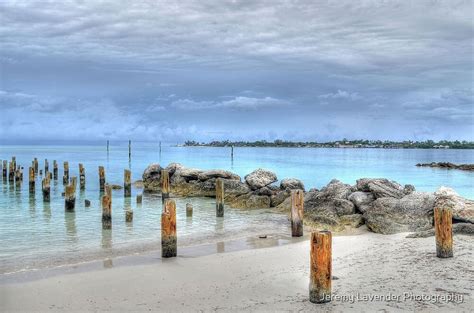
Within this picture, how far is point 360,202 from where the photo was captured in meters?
20.7

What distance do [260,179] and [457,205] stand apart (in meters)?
14.5

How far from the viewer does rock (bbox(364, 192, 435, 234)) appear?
1775 centimetres

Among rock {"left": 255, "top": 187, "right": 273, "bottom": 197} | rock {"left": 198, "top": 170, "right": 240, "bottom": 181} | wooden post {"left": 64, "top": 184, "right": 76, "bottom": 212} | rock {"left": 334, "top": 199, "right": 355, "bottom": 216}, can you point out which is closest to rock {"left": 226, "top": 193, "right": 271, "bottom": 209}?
rock {"left": 255, "top": 187, "right": 273, "bottom": 197}

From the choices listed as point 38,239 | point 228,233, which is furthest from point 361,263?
point 38,239

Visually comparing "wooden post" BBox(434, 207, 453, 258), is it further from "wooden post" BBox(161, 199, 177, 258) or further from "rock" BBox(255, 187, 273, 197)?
"rock" BBox(255, 187, 273, 197)

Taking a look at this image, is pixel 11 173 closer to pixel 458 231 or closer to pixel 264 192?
pixel 264 192

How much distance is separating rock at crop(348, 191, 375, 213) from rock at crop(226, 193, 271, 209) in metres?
7.23

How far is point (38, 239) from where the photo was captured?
61.9 ft

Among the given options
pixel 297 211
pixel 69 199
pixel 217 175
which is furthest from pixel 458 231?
pixel 217 175

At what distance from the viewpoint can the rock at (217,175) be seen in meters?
33.6

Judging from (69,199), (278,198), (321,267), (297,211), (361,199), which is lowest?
(278,198)

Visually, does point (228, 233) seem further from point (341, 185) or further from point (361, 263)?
point (361, 263)

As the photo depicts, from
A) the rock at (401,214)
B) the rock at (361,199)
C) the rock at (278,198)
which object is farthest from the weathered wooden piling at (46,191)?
the rock at (401,214)

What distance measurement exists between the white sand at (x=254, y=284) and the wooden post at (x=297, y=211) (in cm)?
314
